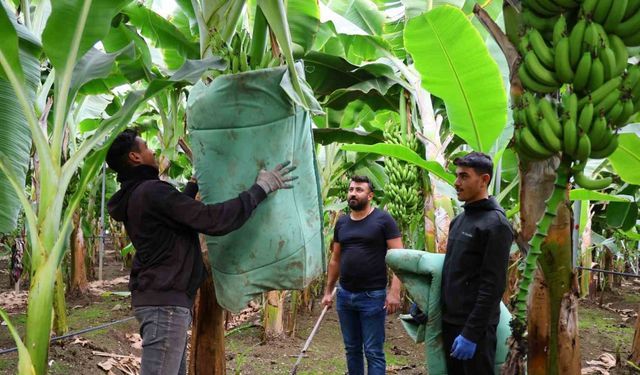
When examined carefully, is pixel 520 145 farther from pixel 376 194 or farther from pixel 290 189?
pixel 376 194

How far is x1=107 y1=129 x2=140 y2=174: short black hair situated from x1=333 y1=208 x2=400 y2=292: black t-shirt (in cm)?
171

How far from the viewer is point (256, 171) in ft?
6.22

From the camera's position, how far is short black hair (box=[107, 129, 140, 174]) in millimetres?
2117

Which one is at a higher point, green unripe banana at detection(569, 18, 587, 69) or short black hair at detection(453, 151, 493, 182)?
green unripe banana at detection(569, 18, 587, 69)

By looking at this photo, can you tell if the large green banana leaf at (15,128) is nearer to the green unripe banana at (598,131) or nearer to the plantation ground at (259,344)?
the plantation ground at (259,344)

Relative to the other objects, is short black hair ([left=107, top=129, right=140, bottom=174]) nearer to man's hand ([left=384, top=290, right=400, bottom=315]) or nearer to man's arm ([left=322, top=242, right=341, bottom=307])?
man's arm ([left=322, top=242, right=341, bottom=307])

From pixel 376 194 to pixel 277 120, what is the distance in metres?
4.71

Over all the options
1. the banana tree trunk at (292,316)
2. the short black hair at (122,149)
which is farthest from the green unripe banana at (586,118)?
the banana tree trunk at (292,316)

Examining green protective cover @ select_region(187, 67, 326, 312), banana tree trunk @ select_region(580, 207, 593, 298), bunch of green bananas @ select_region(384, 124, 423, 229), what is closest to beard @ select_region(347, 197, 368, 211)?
bunch of green bananas @ select_region(384, 124, 423, 229)

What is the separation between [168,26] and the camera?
3066 mm

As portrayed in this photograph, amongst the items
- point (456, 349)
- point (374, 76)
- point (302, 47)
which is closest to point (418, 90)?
point (374, 76)

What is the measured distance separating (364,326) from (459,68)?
162 centimetres

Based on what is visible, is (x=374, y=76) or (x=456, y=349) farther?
(x=374, y=76)

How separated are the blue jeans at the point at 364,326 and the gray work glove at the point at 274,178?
1669 mm
